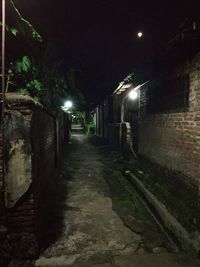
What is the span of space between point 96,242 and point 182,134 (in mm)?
3471

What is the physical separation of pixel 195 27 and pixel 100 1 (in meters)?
4.55

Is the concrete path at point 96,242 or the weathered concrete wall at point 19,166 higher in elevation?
the weathered concrete wall at point 19,166

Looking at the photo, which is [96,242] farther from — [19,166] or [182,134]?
[182,134]

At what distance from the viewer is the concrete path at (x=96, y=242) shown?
362 centimetres

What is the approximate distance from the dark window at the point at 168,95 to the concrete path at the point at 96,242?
3340 mm

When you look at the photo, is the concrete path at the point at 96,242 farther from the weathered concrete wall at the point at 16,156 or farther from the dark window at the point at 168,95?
the dark window at the point at 168,95

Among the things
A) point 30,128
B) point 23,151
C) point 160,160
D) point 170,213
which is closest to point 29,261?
point 23,151

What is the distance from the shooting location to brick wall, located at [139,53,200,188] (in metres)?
5.12

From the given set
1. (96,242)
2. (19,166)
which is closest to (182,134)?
(96,242)

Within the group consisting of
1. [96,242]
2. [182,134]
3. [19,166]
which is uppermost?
[182,134]

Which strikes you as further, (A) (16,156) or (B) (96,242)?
(B) (96,242)

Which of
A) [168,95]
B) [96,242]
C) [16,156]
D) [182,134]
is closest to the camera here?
[16,156]

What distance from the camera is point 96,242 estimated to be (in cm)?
423

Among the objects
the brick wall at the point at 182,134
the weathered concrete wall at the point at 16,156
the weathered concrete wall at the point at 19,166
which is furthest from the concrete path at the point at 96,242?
the brick wall at the point at 182,134
